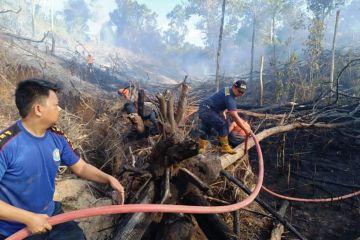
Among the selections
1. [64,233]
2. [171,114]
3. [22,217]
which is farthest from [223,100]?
[22,217]

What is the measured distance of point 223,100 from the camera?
18.1ft

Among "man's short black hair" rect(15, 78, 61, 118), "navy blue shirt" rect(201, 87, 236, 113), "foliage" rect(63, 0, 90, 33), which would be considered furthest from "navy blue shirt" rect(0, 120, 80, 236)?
"foliage" rect(63, 0, 90, 33)

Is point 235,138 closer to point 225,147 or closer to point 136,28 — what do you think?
point 225,147

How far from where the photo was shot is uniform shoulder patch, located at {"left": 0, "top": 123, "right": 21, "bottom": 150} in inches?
78.2

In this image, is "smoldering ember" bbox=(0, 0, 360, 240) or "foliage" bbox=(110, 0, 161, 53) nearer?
"smoldering ember" bbox=(0, 0, 360, 240)

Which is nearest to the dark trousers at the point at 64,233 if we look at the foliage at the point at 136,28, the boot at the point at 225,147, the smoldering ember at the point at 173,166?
the smoldering ember at the point at 173,166

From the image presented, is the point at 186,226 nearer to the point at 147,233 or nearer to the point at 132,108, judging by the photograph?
the point at 147,233

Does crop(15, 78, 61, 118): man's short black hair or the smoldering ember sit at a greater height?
crop(15, 78, 61, 118): man's short black hair

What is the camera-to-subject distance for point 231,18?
132ft

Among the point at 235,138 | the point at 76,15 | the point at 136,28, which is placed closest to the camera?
the point at 235,138

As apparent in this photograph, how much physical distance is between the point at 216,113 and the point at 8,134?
4021 millimetres

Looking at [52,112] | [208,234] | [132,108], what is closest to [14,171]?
[52,112]

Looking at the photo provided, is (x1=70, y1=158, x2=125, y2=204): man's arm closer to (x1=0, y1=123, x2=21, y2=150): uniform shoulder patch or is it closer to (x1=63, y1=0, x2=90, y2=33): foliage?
(x1=0, y1=123, x2=21, y2=150): uniform shoulder patch

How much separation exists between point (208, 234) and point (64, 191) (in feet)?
6.72
